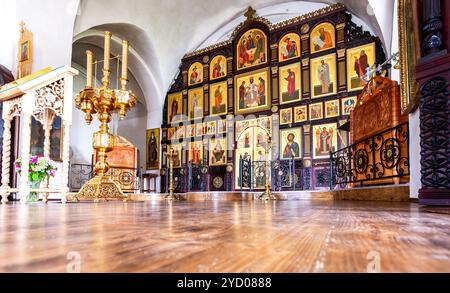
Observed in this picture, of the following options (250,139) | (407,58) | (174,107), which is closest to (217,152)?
(250,139)

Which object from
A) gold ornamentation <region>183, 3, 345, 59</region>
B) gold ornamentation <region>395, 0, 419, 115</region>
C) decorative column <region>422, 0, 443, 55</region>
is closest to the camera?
decorative column <region>422, 0, 443, 55</region>

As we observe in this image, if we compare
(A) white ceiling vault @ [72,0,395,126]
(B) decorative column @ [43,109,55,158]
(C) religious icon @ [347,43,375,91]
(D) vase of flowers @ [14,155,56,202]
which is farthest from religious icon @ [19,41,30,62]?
(C) religious icon @ [347,43,375,91]

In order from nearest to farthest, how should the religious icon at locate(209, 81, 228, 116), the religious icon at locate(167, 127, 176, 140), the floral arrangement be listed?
the floral arrangement < the religious icon at locate(209, 81, 228, 116) < the religious icon at locate(167, 127, 176, 140)

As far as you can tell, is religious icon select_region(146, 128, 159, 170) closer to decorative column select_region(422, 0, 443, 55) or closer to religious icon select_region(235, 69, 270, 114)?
religious icon select_region(235, 69, 270, 114)

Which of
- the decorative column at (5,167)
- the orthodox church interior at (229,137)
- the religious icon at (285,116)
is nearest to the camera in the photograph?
the orthodox church interior at (229,137)

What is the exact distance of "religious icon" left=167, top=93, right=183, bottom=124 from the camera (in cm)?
1333

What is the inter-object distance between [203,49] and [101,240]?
43.0 ft

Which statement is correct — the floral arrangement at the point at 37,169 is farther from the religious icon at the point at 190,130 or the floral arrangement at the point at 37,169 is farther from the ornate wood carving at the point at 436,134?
the religious icon at the point at 190,130

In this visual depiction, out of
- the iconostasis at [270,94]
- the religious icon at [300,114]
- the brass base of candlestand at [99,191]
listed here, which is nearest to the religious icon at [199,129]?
the iconostasis at [270,94]

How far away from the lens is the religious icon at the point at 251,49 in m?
11.7

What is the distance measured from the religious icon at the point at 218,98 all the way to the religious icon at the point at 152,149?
260cm

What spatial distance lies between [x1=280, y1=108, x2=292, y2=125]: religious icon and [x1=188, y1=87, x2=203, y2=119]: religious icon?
3.18 meters

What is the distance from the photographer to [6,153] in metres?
3.82

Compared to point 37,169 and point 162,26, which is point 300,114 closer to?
point 162,26
